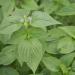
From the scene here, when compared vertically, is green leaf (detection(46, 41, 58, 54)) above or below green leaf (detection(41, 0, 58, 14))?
below

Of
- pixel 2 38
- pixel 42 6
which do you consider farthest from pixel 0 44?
pixel 42 6

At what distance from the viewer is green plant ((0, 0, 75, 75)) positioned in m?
1.22

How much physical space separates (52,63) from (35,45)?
151 mm

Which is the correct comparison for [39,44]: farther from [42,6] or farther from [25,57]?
[42,6]

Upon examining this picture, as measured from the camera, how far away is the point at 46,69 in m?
1.41

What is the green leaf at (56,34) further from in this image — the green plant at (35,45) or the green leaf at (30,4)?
the green leaf at (30,4)

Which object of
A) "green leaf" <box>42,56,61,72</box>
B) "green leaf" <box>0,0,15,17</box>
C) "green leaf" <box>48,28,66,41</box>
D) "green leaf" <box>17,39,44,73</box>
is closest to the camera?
"green leaf" <box>17,39,44,73</box>

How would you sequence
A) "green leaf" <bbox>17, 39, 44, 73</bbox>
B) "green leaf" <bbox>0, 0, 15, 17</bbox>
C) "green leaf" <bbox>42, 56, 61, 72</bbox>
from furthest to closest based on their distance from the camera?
"green leaf" <bbox>0, 0, 15, 17</bbox> < "green leaf" <bbox>42, 56, 61, 72</bbox> < "green leaf" <bbox>17, 39, 44, 73</bbox>

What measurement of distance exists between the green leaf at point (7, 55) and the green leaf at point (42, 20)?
17 centimetres

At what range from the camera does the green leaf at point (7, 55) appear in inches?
52.6

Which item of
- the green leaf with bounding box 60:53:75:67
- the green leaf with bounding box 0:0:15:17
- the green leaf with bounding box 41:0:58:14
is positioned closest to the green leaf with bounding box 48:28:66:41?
the green leaf with bounding box 60:53:75:67

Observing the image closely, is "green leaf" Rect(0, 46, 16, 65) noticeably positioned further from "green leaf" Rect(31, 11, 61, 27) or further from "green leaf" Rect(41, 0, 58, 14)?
"green leaf" Rect(41, 0, 58, 14)

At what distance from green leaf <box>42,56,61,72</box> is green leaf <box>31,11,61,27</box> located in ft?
0.63

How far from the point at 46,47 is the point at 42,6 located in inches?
17.7
